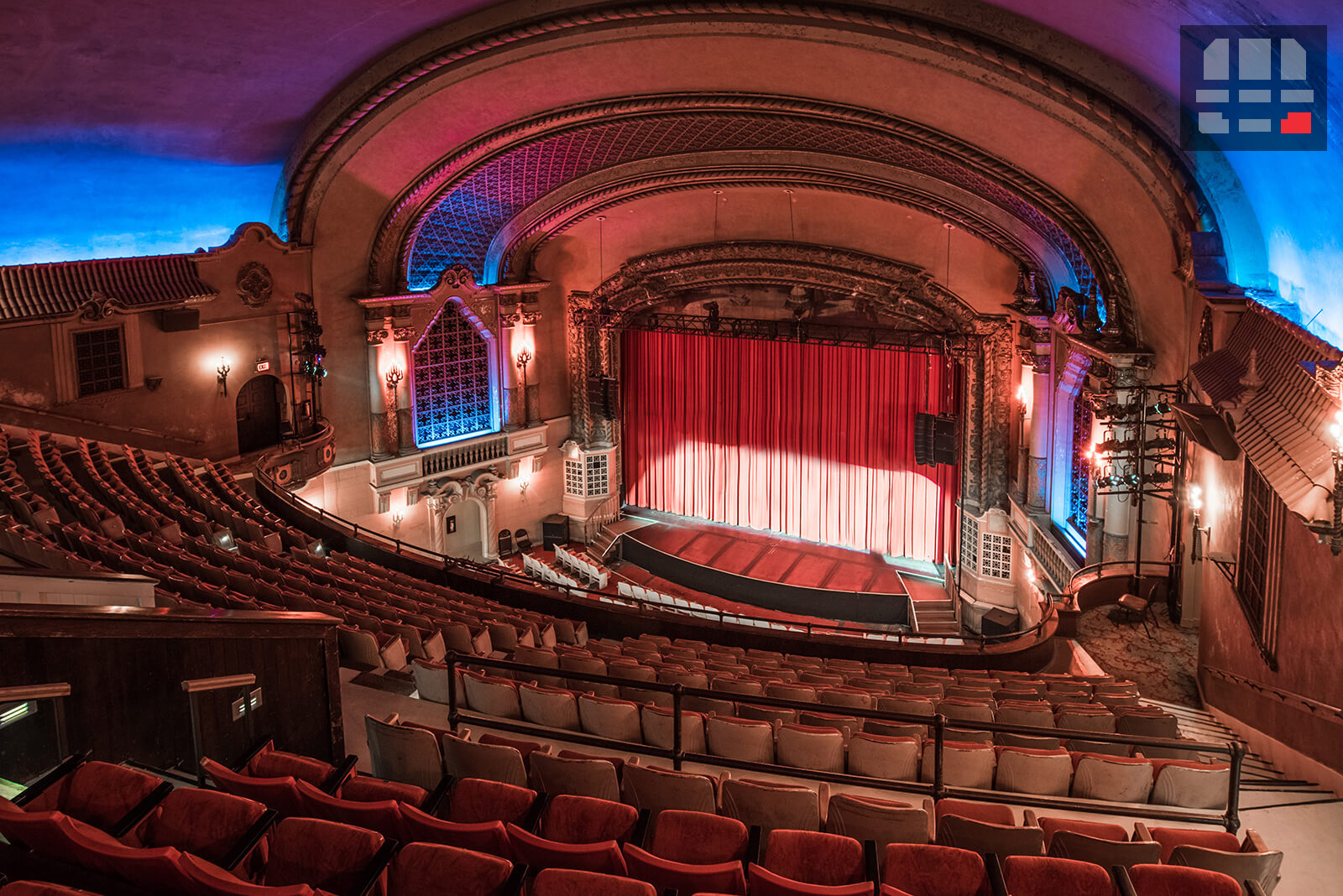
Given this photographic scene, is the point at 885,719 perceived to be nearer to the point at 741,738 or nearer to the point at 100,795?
the point at 741,738

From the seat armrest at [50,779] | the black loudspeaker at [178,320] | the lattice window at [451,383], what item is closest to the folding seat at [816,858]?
the seat armrest at [50,779]

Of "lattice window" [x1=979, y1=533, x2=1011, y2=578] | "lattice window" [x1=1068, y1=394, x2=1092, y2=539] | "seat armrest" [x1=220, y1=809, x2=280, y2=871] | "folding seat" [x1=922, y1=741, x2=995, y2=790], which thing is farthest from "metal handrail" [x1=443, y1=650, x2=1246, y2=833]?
"lattice window" [x1=979, y1=533, x2=1011, y2=578]

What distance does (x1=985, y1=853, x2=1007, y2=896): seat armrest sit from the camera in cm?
365

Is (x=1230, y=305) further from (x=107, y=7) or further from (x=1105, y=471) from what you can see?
(x=107, y=7)

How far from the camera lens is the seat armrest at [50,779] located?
4.07 m

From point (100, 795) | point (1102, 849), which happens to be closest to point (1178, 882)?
point (1102, 849)

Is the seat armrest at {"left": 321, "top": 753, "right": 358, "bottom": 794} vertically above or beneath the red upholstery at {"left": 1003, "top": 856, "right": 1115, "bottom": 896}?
above

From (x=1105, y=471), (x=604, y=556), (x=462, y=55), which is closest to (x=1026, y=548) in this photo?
(x=1105, y=471)

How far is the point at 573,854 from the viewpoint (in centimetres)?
379

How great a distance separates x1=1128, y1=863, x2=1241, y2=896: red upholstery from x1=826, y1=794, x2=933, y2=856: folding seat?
2.66 feet

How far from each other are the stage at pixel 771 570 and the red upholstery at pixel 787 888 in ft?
47.4

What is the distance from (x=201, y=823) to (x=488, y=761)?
49.7 inches

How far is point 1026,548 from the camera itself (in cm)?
1622

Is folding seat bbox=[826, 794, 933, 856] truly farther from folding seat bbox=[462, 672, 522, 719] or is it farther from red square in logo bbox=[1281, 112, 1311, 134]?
red square in logo bbox=[1281, 112, 1311, 134]
